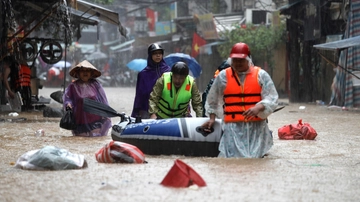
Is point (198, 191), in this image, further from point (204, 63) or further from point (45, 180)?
point (204, 63)

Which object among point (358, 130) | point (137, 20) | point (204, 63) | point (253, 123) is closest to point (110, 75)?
point (137, 20)

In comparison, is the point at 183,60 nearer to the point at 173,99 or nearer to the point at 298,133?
the point at 298,133

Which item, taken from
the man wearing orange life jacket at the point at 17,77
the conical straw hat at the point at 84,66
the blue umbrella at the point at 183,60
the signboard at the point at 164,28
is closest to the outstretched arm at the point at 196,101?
the conical straw hat at the point at 84,66

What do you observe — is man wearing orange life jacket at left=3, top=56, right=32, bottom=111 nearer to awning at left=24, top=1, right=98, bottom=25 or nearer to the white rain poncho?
awning at left=24, top=1, right=98, bottom=25

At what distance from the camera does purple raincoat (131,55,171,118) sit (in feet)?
33.2

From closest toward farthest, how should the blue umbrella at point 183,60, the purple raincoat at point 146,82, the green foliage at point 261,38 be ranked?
the purple raincoat at point 146,82 → the blue umbrella at point 183,60 → the green foliage at point 261,38

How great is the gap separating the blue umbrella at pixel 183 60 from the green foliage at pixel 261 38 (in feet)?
48.4

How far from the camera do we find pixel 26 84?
18516mm

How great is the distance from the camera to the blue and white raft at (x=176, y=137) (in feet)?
26.9

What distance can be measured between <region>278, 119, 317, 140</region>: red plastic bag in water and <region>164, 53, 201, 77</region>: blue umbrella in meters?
4.53

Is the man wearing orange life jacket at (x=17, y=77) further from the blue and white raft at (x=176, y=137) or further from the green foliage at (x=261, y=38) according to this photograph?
the green foliage at (x=261, y=38)

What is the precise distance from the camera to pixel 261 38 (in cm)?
3128

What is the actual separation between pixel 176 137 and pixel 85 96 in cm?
329

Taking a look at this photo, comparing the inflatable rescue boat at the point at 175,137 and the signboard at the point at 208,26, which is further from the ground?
the signboard at the point at 208,26
